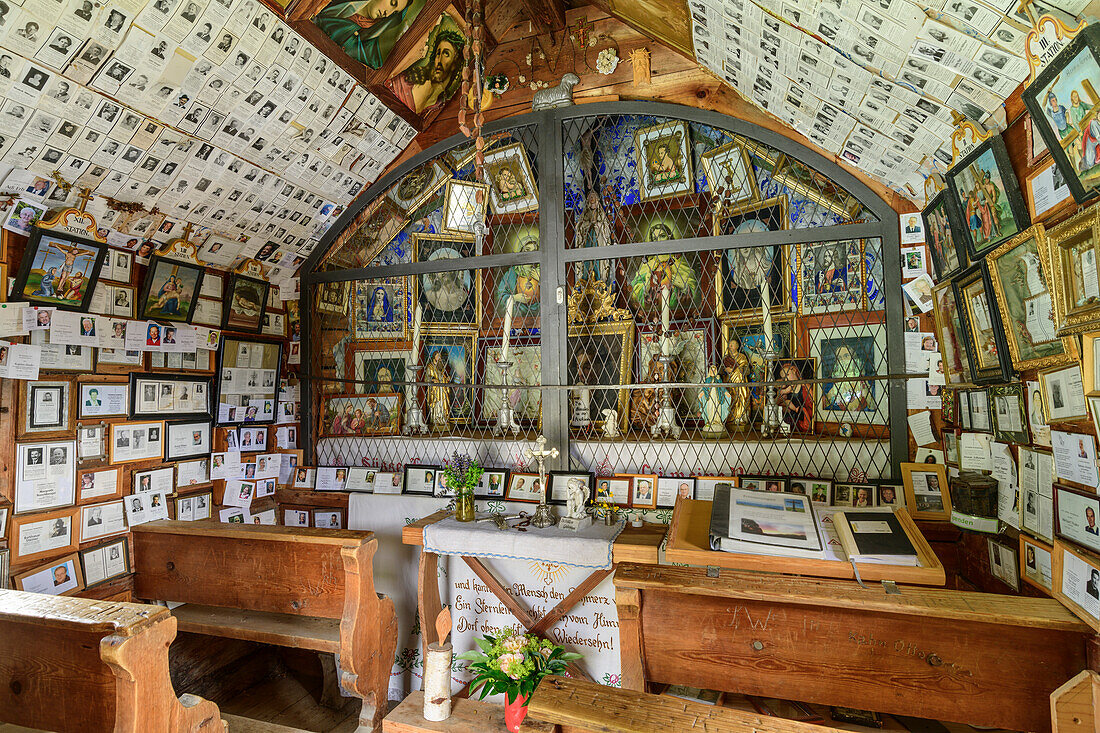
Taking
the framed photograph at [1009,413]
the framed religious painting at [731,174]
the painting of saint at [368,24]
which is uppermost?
the painting of saint at [368,24]

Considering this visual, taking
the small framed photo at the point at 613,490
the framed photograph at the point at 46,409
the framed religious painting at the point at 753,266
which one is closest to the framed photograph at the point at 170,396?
the framed photograph at the point at 46,409

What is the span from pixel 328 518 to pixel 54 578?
4.23 feet

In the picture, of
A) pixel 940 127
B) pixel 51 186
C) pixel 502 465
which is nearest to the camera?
pixel 940 127

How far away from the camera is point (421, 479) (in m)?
3.27

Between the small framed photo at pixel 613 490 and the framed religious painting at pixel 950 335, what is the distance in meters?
1.44

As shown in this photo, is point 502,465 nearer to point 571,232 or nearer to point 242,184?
point 571,232

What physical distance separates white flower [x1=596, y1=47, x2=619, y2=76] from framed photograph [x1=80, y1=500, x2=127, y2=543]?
124 inches

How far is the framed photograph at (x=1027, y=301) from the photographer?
4.61 ft

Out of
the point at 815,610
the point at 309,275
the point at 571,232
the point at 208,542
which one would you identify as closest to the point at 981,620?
the point at 815,610

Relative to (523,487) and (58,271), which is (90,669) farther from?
(523,487)

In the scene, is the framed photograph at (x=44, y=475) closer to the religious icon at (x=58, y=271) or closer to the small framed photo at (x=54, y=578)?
the small framed photo at (x=54, y=578)

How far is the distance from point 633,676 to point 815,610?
0.59 metres

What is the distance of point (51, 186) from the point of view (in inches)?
91.3

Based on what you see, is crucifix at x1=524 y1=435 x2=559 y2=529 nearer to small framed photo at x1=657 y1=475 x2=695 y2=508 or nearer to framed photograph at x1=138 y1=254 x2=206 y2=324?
small framed photo at x1=657 y1=475 x2=695 y2=508
